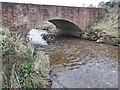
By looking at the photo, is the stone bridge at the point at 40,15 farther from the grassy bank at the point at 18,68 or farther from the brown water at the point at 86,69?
the grassy bank at the point at 18,68

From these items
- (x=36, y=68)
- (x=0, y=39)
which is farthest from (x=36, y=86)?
(x=0, y=39)

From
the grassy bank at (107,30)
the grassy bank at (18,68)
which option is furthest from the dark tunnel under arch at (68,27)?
the grassy bank at (18,68)

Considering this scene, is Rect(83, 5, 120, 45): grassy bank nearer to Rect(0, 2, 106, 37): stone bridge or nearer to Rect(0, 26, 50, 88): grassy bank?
Rect(0, 2, 106, 37): stone bridge

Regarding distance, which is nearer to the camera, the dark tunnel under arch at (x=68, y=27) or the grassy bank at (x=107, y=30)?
the grassy bank at (x=107, y=30)

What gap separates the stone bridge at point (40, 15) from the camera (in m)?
13.8

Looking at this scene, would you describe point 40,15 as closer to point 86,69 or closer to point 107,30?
point 107,30

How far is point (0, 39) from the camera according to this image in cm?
593

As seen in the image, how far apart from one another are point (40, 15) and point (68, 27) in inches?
230

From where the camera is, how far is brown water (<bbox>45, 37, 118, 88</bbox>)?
23.0 feet

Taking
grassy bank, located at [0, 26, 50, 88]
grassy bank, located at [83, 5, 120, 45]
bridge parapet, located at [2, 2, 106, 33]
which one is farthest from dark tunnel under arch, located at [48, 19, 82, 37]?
grassy bank, located at [0, 26, 50, 88]

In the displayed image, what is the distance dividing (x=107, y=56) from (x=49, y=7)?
6.55m

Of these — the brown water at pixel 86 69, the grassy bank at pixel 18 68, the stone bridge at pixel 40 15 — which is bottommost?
the brown water at pixel 86 69

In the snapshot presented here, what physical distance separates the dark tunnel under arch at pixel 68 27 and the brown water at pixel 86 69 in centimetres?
600

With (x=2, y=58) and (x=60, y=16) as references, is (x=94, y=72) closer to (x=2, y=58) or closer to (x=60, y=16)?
(x=2, y=58)
